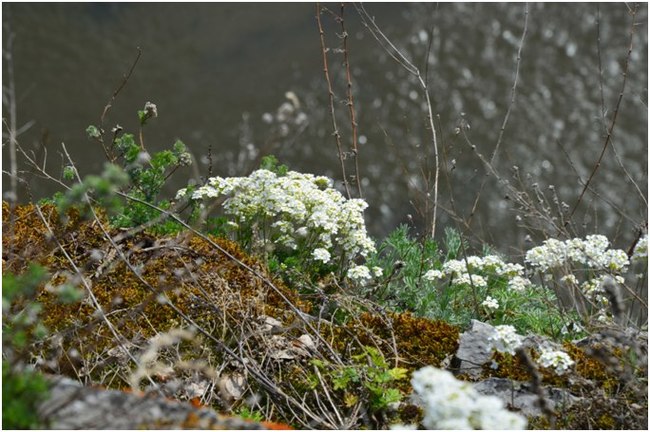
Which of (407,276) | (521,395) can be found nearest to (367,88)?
(407,276)

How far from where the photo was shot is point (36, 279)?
2.54 meters

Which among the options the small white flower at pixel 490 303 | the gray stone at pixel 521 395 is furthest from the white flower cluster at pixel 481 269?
the gray stone at pixel 521 395

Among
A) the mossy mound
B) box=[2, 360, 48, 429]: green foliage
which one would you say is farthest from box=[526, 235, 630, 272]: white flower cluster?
box=[2, 360, 48, 429]: green foliage

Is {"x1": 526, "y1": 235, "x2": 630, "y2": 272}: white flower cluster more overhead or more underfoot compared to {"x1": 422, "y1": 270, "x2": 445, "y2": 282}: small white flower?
more overhead

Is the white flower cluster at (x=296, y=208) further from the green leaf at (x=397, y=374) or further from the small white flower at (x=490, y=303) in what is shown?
the green leaf at (x=397, y=374)

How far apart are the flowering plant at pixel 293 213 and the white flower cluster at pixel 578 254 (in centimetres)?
84

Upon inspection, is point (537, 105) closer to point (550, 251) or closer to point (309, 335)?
point (550, 251)

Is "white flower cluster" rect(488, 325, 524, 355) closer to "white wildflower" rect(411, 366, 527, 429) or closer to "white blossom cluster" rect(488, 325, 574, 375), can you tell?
"white blossom cluster" rect(488, 325, 574, 375)

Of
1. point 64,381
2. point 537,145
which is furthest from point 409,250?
point 537,145

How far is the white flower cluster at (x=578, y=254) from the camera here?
401cm

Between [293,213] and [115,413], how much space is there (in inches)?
73.1

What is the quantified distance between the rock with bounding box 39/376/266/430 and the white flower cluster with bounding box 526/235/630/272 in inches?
74.6

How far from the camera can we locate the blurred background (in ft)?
32.6

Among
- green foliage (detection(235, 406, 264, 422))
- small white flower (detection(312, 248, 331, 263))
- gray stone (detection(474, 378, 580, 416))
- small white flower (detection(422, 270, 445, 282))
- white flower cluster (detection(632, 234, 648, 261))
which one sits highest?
white flower cluster (detection(632, 234, 648, 261))
